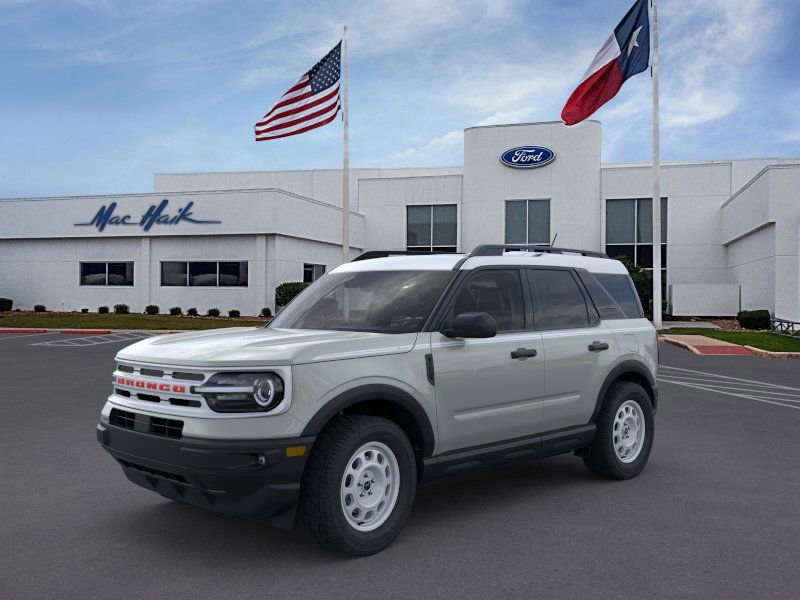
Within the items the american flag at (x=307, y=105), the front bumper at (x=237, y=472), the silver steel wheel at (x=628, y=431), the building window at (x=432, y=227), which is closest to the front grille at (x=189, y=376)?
the front bumper at (x=237, y=472)

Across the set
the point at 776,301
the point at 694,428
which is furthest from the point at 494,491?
the point at 776,301

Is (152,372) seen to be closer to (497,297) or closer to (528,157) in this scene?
(497,297)

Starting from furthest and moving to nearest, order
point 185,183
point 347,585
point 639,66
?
point 185,183 < point 639,66 < point 347,585

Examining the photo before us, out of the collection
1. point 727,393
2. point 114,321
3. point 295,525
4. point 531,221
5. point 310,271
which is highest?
point 531,221

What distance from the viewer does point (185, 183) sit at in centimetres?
5794

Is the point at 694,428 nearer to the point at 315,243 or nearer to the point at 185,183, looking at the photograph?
the point at 315,243

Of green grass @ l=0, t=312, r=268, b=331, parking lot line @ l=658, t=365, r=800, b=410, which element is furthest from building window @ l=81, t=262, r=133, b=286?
parking lot line @ l=658, t=365, r=800, b=410

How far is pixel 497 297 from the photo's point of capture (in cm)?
590

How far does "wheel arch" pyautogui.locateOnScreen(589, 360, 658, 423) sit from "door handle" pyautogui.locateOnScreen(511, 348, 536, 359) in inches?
39.0

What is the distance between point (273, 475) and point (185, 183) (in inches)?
2231

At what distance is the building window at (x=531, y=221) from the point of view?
4097cm

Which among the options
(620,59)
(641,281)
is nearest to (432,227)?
(641,281)

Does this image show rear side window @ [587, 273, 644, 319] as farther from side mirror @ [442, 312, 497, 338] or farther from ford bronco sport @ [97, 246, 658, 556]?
side mirror @ [442, 312, 497, 338]

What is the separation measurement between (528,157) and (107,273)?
72.5 ft
